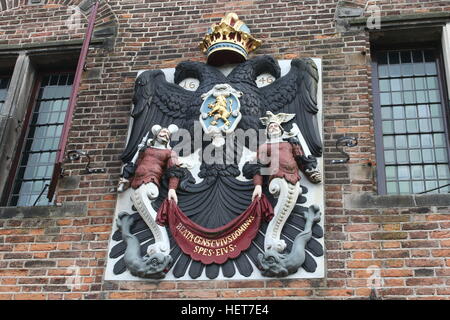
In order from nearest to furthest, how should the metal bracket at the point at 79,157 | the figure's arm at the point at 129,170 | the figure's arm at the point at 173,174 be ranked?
1. the figure's arm at the point at 173,174
2. the figure's arm at the point at 129,170
3. the metal bracket at the point at 79,157

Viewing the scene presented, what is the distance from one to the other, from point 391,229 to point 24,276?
363 centimetres

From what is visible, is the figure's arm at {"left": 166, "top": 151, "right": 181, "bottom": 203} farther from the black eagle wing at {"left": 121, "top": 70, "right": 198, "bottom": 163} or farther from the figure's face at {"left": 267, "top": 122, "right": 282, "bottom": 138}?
the figure's face at {"left": 267, "top": 122, "right": 282, "bottom": 138}

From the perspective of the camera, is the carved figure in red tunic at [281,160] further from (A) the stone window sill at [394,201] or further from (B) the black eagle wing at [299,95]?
(A) the stone window sill at [394,201]

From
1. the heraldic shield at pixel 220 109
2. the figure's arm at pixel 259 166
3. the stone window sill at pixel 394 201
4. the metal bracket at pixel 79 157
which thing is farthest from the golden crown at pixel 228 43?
the stone window sill at pixel 394 201

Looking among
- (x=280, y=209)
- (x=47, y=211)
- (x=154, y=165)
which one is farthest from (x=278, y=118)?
(x=47, y=211)

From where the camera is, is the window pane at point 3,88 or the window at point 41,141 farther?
the window pane at point 3,88

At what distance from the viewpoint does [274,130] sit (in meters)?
7.14

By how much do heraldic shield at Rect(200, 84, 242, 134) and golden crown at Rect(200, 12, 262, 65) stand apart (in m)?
0.45

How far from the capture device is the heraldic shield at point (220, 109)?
732 cm

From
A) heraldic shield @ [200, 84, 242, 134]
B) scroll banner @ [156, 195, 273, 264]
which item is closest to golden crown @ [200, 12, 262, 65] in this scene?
heraldic shield @ [200, 84, 242, 134]

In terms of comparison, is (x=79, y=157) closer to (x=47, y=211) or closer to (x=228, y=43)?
(x=47, y=211)

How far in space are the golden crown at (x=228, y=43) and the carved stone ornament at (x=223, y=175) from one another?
2 cm

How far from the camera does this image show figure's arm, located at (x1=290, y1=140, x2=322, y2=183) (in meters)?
6.91
